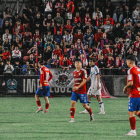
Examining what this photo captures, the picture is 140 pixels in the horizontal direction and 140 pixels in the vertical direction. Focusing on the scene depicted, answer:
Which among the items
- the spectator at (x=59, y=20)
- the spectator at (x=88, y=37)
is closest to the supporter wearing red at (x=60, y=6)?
the spectator at (x=59, y=20)

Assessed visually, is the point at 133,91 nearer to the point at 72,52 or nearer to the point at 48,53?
the point at 72,52

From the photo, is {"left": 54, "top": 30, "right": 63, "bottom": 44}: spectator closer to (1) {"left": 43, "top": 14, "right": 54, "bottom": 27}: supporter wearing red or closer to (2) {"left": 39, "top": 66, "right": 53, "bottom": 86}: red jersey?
(1) {"left": 43, "top": 14, "right": 54, "bottom": 27}: supporter wearing red

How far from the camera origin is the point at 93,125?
Result: 38.0 ft

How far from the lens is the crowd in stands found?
2389 centimetres

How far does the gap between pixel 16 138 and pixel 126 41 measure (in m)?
17.5

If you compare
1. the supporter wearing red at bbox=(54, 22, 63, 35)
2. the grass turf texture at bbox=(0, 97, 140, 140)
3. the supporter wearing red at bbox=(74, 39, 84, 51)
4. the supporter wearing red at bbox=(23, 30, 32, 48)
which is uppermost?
the supporter wearing red at bbox=(54, 22, 63, 35)

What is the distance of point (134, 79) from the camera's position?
376 inches

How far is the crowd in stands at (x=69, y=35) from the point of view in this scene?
23.9 metres

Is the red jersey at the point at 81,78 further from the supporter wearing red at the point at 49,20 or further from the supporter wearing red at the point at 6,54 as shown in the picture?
the supporter wearing red at the point at 49,20

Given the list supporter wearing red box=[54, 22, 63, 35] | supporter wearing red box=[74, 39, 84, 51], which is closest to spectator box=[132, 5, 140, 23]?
supporter wearing red box=[54, 22, 63, 35]

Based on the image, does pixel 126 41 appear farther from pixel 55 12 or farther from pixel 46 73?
pixel 46 73

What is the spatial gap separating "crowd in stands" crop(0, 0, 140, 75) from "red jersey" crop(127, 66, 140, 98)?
45.4ft

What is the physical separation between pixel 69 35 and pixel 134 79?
53.2 feet

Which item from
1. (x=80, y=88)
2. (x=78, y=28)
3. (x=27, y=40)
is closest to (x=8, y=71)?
(x=27, y=40)
